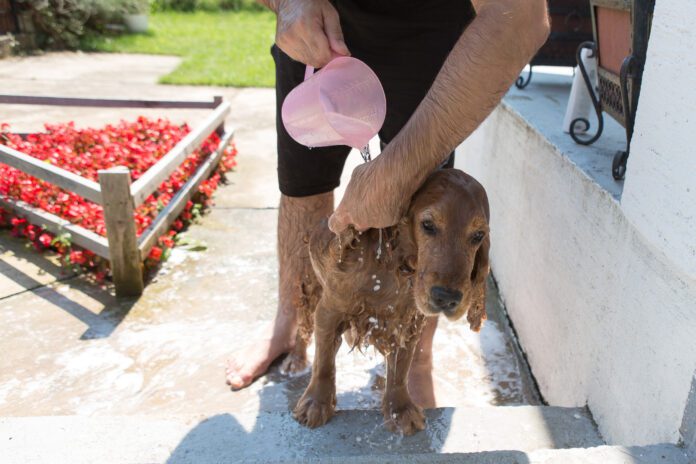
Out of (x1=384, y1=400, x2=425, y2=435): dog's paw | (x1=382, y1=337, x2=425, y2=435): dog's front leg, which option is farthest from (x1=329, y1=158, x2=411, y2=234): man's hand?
(x1=384, y1=400, x2=425, y2=435): dog's paw

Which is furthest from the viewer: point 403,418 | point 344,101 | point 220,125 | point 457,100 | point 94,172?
point 220,125

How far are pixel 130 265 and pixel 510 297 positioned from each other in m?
2.05

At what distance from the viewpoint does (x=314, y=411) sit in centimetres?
193

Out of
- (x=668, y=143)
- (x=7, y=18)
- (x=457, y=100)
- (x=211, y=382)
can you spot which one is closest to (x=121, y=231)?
(x=211, y=382)

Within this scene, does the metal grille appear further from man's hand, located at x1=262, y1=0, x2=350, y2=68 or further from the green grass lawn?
man's hand, located at x1=262, y1=0, x2=350, y2=68

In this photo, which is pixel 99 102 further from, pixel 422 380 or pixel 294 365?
pixel 422 380

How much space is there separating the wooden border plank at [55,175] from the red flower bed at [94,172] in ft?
1.01

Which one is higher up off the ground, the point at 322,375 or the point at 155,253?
the point at 322,375

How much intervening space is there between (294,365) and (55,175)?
6.20 feet

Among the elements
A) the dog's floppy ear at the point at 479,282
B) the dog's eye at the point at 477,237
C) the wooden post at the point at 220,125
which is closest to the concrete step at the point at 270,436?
the dog's floppy ear at the point at 479,282

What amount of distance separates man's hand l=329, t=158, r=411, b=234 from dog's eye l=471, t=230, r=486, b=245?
0.62 feet

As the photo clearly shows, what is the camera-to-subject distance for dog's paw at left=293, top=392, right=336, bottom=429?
1919 mm

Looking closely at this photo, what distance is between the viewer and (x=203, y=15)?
17.6 meters

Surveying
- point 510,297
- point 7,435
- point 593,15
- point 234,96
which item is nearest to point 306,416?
point 7,435
